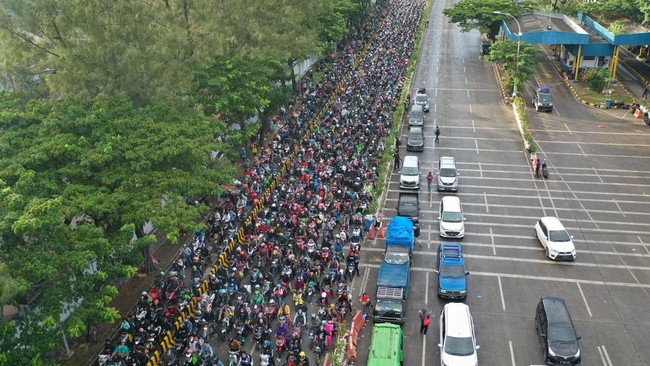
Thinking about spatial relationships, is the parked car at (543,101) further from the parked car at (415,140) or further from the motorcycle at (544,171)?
the motorcycle at (544,171)

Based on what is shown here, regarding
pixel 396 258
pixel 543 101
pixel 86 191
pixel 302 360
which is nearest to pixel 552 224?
pixel 396 258

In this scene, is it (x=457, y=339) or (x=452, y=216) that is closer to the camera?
(x=457, y=339)

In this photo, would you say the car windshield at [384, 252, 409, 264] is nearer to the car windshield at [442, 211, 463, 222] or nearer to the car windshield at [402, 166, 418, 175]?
the car windshield at [442, 211, 463, 222]

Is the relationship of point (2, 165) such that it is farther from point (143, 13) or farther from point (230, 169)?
point (143, 13)

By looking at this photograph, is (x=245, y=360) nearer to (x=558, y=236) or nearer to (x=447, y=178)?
(x=558, y=236)

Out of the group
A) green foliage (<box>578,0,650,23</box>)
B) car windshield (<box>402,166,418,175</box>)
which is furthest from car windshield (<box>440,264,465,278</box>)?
green foliage (<box>578,0,650,23</box>)

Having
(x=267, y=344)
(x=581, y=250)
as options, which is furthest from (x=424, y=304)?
(x=581, y=250)
